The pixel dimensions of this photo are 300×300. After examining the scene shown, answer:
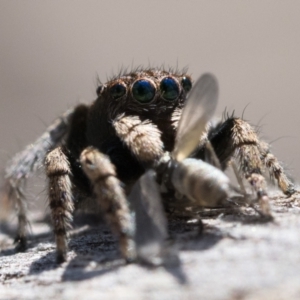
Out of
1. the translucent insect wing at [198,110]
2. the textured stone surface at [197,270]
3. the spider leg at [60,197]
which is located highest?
the translucent insect wing at [198,110]

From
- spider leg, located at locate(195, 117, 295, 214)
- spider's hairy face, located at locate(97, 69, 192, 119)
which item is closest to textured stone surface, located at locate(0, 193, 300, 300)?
spider leg, located at locate(195, 117, 295, 214)

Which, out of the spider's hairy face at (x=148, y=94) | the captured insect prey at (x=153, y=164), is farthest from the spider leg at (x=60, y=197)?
the spider's hairy face at (x=148, y=94)

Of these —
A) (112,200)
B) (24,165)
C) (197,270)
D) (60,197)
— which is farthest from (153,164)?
(24,165)

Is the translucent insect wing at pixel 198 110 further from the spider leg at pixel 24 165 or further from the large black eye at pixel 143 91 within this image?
the spider leg at pixel 24 165

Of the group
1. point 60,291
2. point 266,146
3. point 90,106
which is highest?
point 90,106

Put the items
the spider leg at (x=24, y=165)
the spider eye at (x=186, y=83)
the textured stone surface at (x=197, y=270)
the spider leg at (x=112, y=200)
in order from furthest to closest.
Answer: the spider leg at (x=24, y=165), the spider eye at (x=186, y=83), the spider leg at (x=112, y=200), the textured stone surface at (x=197, y=270)

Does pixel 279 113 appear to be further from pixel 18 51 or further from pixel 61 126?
pixel 61 126

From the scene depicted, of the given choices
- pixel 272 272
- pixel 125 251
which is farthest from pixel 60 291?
pixel 272 272

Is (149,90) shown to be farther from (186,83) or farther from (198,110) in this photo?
(198,110)
